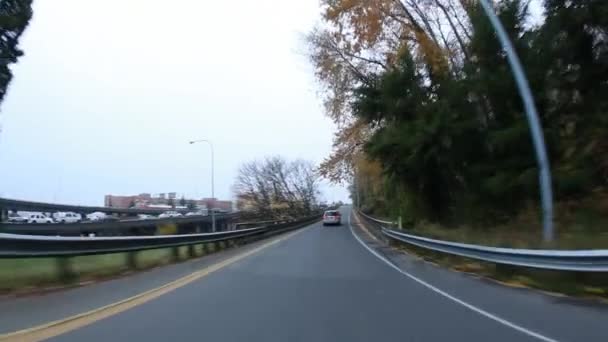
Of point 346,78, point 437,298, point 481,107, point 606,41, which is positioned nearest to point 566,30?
point 606,41

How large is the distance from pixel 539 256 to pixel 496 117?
42.7ft

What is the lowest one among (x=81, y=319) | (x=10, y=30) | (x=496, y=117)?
(x=81, y=319)

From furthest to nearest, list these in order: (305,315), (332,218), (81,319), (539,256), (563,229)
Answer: (332,218) < (563,229) < (539,256) < (305,315) < (81,319)

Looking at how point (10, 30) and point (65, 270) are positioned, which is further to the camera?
point (10, 30)

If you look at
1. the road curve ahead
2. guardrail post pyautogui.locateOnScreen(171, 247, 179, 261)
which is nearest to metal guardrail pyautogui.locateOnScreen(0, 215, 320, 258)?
guardrail post pyautogui.locateOnScreen(171, 247, 179, 261)

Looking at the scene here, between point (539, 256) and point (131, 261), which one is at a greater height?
point (131, 261)

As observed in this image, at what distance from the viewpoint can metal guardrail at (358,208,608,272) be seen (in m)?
9.61

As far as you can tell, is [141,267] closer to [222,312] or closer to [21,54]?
[222,312]

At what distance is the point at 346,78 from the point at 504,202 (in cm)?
1674

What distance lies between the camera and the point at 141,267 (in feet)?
55.8

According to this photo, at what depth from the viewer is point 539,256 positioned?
11.4m

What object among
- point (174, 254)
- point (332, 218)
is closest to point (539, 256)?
point (174, 254)

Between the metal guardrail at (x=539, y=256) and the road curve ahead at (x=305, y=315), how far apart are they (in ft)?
5.66

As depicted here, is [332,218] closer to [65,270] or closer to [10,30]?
[10,30]
